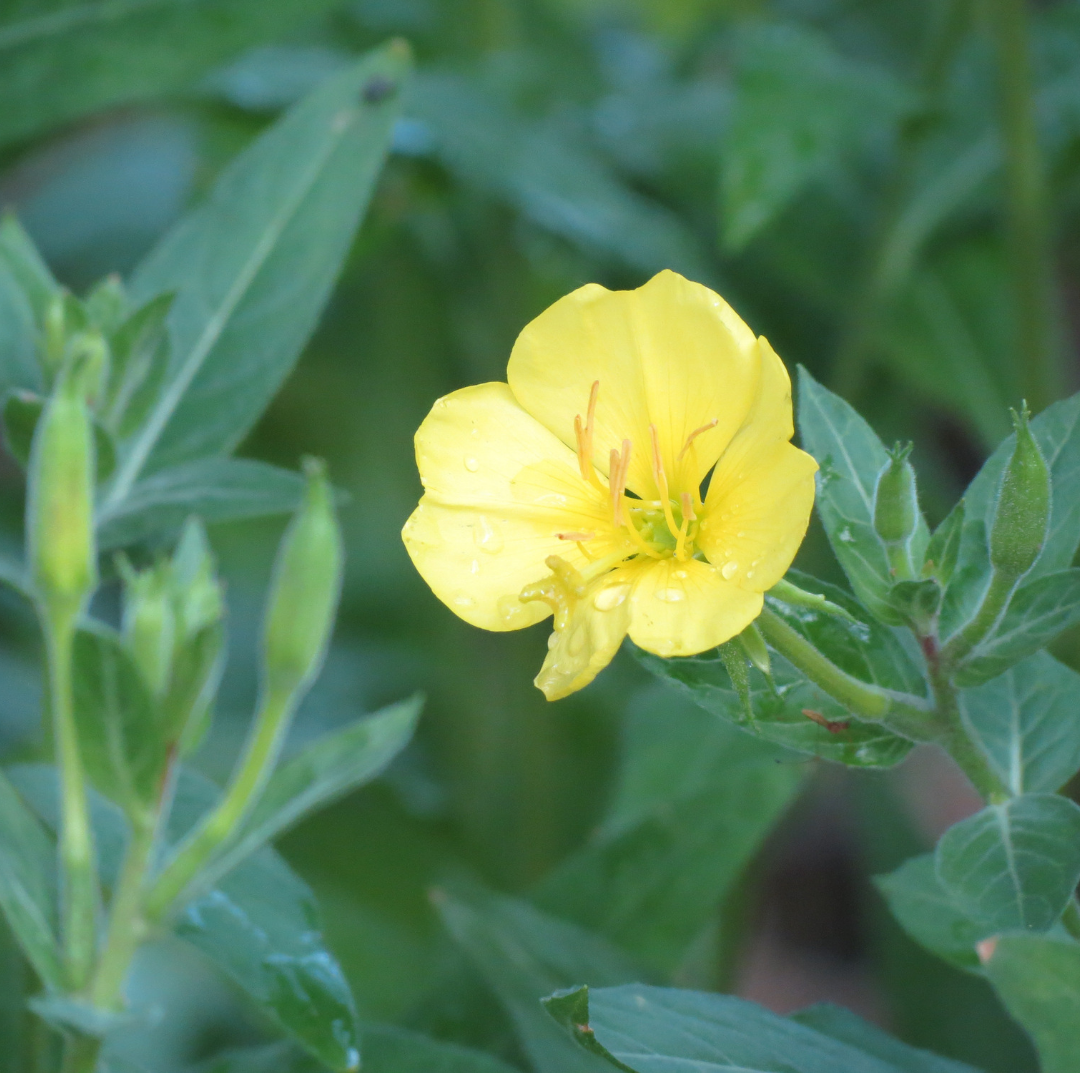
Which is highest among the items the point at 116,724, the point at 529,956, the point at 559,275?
the point at 559,275

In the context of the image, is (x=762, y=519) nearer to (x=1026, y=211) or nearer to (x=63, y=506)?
(x=63, y=506)

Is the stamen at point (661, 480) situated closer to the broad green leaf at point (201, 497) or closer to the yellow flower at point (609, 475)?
the yellow flower at point (609, 475)

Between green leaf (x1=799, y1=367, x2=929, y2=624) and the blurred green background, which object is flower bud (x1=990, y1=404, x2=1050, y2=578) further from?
the blurred green background

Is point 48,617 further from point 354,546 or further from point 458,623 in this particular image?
point 354,546

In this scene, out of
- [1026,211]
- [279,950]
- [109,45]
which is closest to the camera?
[279,950]

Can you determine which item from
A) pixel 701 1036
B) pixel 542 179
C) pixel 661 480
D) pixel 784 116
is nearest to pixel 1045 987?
pixel 701 1036

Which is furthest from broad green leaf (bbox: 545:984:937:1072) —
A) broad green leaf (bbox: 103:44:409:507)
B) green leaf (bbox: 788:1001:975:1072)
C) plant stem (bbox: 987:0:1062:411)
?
plant stem (bbox: 987:0:1062:411)
